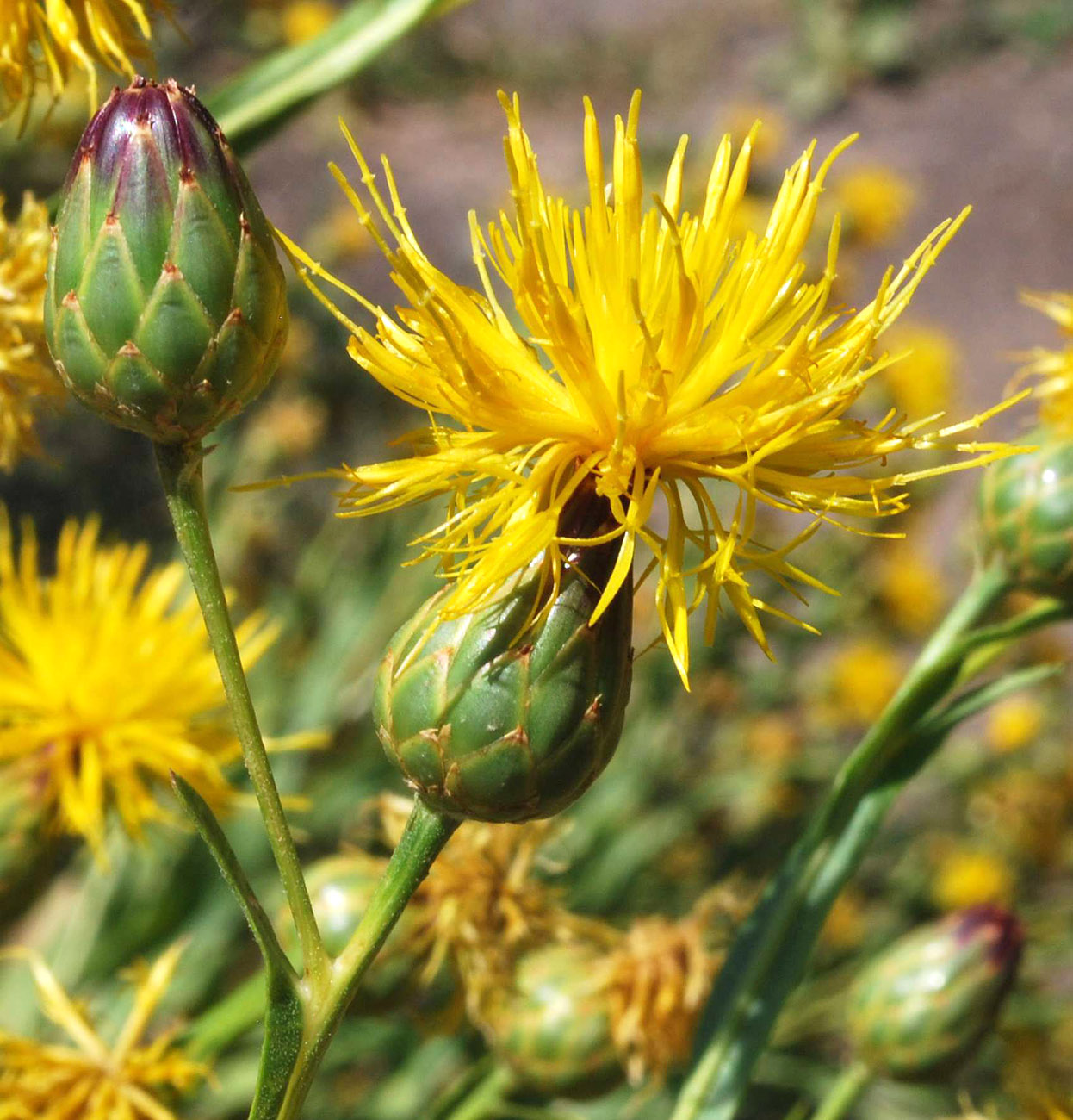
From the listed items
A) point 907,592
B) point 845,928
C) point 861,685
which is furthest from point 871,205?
point 845,928

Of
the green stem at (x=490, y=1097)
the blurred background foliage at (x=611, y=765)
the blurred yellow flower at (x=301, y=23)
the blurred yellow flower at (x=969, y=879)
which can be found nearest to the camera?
the green stem at (x=490, y=1097)

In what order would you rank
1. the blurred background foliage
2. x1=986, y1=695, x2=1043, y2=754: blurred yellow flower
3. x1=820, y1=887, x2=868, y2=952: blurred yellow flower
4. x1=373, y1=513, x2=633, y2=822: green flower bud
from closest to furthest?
x1=373, y1=513, x2=633, y2=822: green flower bud, the blurred background foliage, x1=820, y1=887, x2=868, y2=952: blurred yellow flower, x1=986, y1=695, x2=1043, y2=754: blurred yellow flower

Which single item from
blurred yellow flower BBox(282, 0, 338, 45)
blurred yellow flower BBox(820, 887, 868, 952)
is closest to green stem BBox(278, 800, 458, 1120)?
blurred yellow flower BBox(820, 887, 868, 952)

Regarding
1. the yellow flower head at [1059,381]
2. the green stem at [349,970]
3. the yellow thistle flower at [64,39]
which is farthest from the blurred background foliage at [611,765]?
the green stem at [349,970]

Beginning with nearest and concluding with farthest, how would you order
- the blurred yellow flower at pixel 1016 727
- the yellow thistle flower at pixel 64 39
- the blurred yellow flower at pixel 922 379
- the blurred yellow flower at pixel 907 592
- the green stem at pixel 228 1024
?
the yellow thistle flower at pixel 64 39 → the green stem at pixel 228 1024 → the blurred yellow flower at pixel 922 379 → the blurred yellow flower at pixel 907 592 → the blurred yellow flower at pixel 1016 727

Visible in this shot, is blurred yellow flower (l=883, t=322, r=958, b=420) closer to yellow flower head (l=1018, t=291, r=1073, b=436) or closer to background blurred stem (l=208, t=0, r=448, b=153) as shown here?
yellow flower head (l=1018, t=291, r=1073, b=436)

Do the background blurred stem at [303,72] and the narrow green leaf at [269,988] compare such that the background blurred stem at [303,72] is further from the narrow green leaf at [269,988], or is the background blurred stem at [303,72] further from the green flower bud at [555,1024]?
the green flower bud at [555,1024]

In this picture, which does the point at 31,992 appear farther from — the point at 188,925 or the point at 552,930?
the point at 552,930
